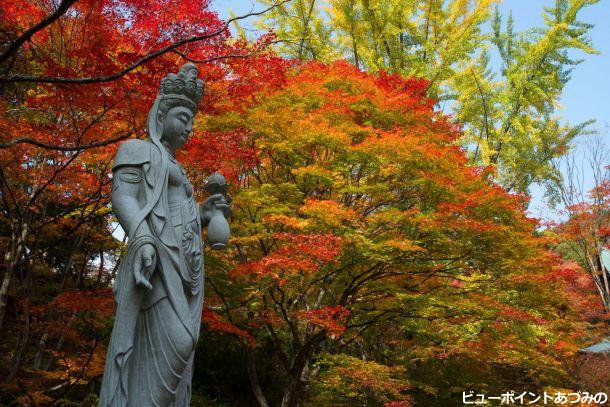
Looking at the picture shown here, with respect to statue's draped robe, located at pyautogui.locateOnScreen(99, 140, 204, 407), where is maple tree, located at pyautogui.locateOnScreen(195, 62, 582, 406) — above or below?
above

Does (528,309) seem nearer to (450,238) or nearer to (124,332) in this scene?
(450,238)

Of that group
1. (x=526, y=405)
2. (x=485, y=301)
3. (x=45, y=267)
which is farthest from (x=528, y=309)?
(x=45, y=267)

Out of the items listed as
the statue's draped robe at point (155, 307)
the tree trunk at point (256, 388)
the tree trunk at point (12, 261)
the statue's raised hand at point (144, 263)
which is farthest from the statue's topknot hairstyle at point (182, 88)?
the tree trunk at point (256, 388)

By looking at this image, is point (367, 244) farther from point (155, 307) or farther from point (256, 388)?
point (155, 307)

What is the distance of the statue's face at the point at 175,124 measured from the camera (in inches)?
134

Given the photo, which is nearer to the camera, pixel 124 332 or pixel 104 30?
pixel 124 332

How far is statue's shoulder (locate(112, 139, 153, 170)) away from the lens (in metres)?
3.10

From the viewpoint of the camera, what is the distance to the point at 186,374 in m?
2.99

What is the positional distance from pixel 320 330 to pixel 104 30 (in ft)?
20.1

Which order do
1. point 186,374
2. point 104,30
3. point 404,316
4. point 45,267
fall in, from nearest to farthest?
point 186,374 → point 104,30 → point 404,316 → point 45,267

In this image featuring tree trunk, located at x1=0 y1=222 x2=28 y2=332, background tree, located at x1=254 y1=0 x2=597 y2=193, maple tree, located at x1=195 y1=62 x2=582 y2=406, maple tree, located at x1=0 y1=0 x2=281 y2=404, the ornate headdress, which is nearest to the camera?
the ornate headdress

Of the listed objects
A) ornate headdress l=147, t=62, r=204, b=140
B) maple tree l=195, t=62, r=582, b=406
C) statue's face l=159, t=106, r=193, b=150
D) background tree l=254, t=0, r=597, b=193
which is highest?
background tree l=254, t=0, r=597, b=193

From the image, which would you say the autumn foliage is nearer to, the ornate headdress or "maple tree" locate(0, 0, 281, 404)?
"maple tree" locate(0, 0, 281, 404)

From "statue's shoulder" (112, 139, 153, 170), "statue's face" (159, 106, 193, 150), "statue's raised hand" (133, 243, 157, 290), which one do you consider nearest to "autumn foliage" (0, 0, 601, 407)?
"statue's face" (159, 106, 193, 150)
